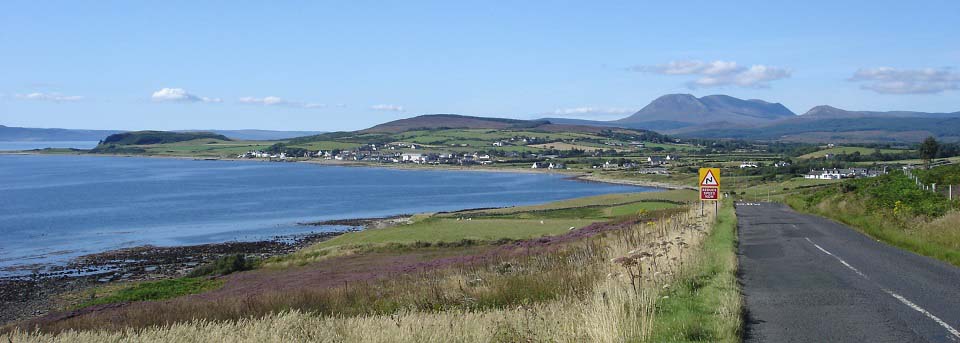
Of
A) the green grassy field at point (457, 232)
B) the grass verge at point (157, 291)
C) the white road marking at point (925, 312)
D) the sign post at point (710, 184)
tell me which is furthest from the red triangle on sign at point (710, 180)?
the green grassy field at point (457, 232)

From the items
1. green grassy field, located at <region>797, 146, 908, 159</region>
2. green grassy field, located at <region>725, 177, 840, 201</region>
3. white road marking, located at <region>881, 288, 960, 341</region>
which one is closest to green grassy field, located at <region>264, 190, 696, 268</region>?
green grassy field, located at <region>725, 177, 840, 201</region>

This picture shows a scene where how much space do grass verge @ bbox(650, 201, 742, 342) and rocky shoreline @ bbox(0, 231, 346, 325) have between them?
94.8 feet

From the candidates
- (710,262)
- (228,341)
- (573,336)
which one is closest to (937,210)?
(710,262)

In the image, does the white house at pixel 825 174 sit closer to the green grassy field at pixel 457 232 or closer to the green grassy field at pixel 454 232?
the green grassy field at pixel 454 232

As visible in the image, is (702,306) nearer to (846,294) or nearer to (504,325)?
(504,325)

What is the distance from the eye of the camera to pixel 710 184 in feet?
82.7

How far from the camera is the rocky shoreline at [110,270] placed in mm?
35562

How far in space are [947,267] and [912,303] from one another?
488 cm

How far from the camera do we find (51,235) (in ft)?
216

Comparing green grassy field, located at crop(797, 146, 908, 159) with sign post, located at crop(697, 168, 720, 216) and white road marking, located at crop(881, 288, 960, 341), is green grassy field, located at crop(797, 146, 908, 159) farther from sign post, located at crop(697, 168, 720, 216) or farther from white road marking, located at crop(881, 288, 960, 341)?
white road marking, located at crop(881, 288, 960, 341)

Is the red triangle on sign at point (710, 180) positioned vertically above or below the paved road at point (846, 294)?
above

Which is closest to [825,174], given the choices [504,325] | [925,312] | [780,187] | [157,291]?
[780,187]

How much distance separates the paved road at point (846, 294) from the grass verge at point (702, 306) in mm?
281

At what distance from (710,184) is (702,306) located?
1576 centimetres
